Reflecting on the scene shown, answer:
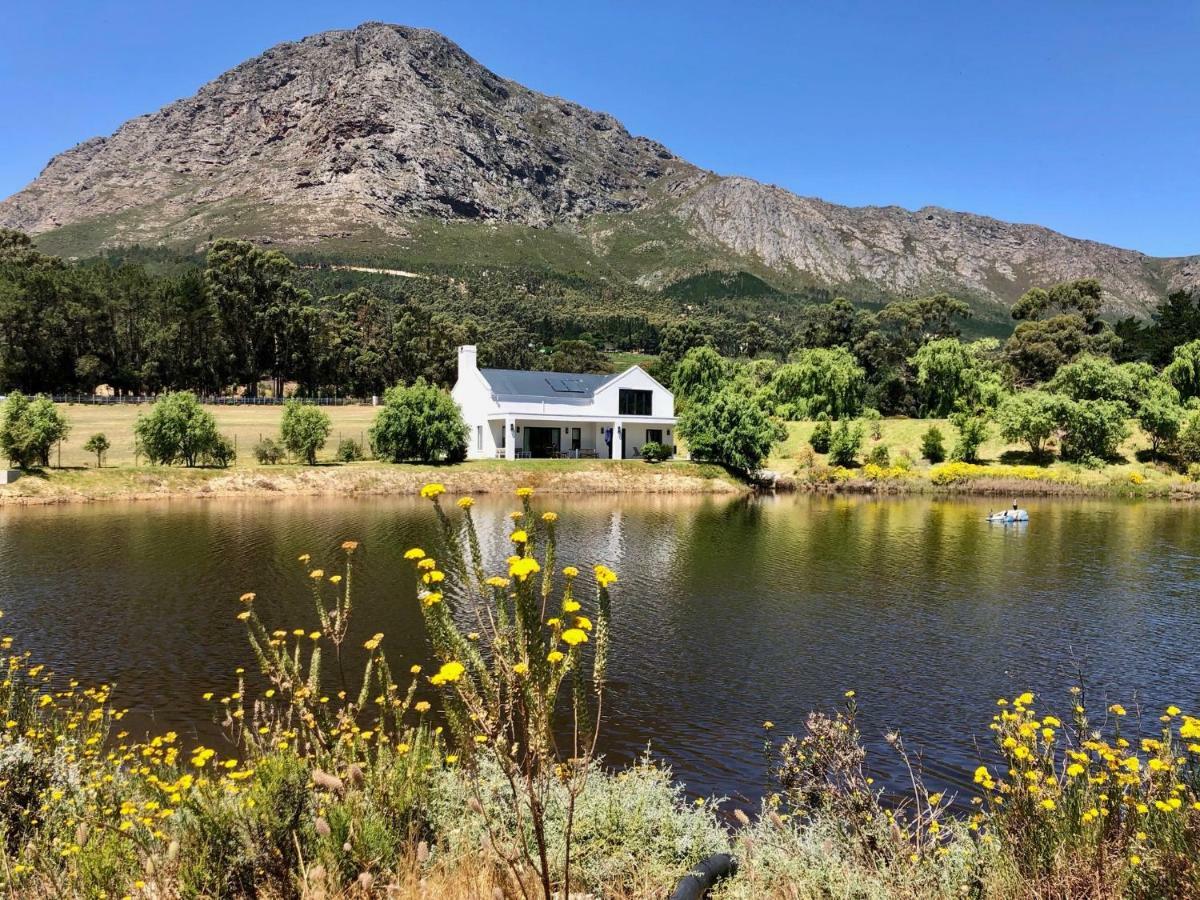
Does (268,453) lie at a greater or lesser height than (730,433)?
lesser

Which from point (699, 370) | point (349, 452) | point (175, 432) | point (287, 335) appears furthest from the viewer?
point (287, 335)

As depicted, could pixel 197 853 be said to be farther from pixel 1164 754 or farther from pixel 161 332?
pixel 161 332

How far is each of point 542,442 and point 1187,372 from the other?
196ft

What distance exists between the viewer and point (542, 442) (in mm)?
56250

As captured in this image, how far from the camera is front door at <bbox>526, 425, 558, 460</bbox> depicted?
55531mm

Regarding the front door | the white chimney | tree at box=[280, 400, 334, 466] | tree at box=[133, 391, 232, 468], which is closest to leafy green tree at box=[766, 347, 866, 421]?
the front door

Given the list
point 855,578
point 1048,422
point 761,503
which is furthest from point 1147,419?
point 855,578

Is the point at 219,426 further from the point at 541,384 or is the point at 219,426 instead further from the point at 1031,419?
the point at 1031,419

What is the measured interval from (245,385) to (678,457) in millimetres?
57006

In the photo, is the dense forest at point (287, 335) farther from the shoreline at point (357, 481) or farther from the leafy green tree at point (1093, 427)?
the shoreline at point (357, 481)

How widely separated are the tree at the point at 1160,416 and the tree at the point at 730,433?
31.2 metres

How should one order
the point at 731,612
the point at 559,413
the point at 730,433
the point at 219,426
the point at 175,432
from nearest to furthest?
the point at 731,612 → the point at 175,432 → the point at 730,433 → the point at 559,413 → the point at 219,426

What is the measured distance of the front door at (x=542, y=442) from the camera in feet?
182

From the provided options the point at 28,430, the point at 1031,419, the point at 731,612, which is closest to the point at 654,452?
the point at 1031,419
